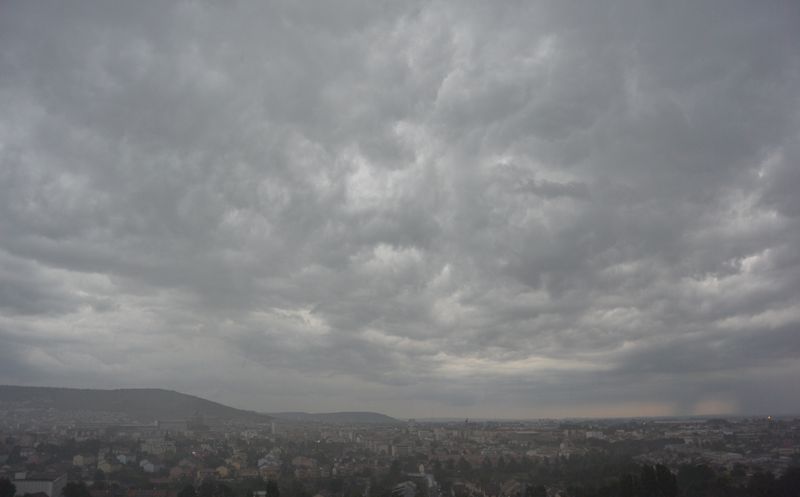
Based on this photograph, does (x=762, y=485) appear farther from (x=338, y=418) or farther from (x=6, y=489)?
(x=338, y=418)

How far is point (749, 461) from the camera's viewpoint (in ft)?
155

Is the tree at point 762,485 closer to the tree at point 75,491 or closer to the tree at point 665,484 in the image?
the tree at point 665,484

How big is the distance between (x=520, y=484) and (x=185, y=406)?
92297 millimetres

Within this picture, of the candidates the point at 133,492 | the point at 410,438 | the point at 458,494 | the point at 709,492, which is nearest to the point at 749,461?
the point at 709,492

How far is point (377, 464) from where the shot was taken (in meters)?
61.2

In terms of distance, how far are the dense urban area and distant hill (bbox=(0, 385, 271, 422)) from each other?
6.25 metres

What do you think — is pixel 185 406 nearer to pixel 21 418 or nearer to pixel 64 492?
pixel 21 418

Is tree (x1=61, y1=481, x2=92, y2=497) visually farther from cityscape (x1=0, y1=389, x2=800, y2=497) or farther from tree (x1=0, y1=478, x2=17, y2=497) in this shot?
tree (x1=0, y1=478, x2=17, y2=497)

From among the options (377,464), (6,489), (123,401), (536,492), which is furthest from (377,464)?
(123,401)

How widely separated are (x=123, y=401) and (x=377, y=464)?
67068 mm

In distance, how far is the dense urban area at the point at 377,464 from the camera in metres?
36.8

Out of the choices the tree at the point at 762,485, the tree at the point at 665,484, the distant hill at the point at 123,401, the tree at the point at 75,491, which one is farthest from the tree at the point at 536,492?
the distant hill at the point at 123,401

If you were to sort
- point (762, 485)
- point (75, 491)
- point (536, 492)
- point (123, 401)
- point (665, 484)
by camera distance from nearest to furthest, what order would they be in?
point (665, 484) < point (762, 485) < point (75, 491) < point (536, 492) < point (123, 401)

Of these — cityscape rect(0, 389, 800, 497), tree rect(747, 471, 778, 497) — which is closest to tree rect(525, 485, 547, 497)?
cityscape rect(0, 389, 800, 497)
